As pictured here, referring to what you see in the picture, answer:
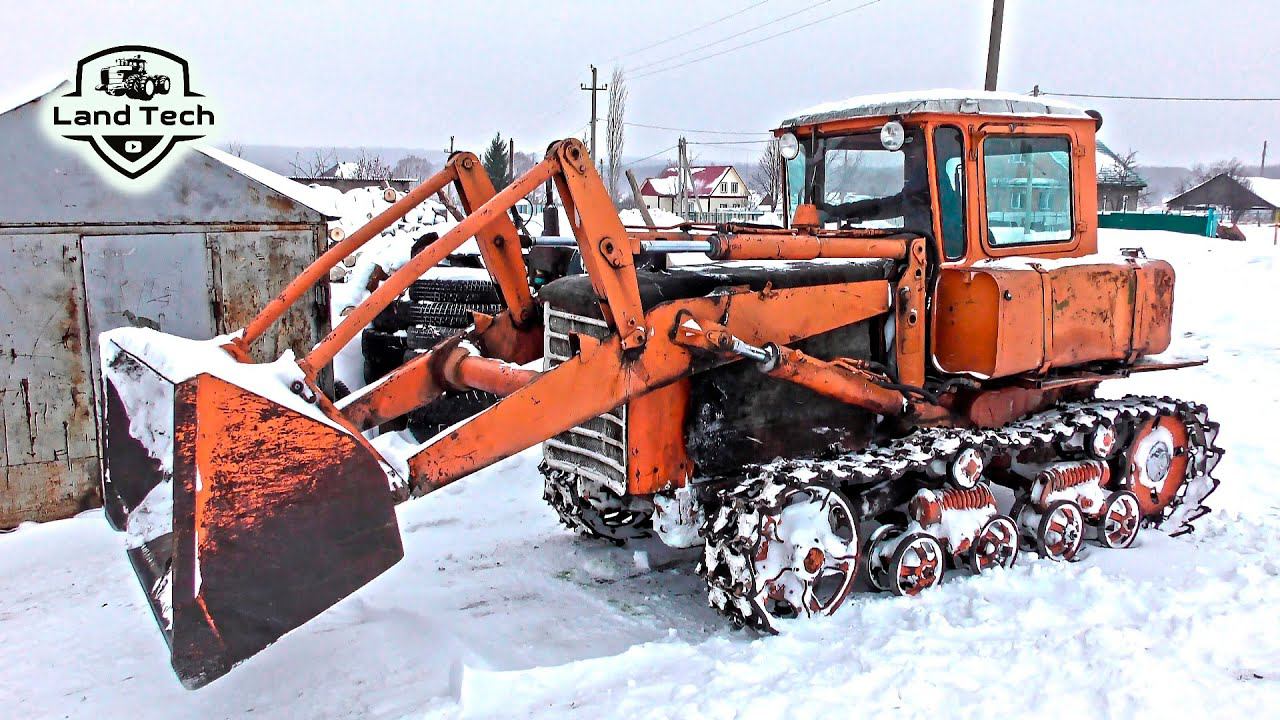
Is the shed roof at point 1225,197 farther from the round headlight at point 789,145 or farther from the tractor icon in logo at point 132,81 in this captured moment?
the tractor icon in logo at point 132,81

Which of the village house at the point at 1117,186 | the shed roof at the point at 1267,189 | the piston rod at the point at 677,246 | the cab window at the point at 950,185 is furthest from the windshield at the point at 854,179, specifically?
the shed roof at the point at 1267,189

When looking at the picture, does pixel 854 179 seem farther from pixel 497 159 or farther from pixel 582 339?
pixel 497 159

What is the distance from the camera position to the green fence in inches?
1353

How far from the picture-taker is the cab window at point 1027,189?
18.7 feet

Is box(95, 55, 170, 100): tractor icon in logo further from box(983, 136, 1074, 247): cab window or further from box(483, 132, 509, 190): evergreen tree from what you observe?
box(483, 132, 509, 190): evergreen tree

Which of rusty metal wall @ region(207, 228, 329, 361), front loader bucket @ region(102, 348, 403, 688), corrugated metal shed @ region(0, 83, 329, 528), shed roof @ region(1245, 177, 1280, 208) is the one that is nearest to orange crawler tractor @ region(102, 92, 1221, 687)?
front loader bucket @ region(102, 348, 403, 688)

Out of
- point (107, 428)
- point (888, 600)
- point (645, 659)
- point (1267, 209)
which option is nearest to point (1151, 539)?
point (888, 600)

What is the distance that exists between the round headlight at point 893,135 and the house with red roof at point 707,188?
62.5 meters

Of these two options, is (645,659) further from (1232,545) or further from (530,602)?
(1232,545)

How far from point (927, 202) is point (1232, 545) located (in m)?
2.84

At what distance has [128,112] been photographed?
7723mm

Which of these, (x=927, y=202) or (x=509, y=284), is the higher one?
(x=927, y=202)

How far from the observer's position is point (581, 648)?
4.88 meters

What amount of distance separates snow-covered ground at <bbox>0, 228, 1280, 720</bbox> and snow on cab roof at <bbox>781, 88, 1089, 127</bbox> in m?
2.55
